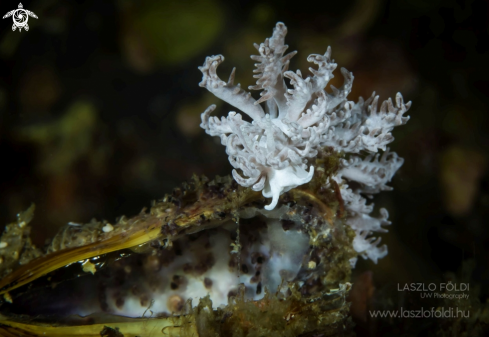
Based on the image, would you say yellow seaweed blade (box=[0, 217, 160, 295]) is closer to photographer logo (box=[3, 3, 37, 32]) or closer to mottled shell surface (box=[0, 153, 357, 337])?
mottled shell surface (box=[0, 153, 357, 337])

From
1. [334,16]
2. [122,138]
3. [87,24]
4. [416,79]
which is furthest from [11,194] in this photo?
[416,79]

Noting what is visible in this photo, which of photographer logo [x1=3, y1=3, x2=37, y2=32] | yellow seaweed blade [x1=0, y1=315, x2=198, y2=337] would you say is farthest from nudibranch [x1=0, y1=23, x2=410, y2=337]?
photographer logo [x1=3, y1=3, x2=37, y2=32]

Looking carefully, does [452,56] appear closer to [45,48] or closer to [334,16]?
[334,16]

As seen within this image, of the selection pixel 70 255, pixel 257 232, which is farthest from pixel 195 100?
pixel 70 255

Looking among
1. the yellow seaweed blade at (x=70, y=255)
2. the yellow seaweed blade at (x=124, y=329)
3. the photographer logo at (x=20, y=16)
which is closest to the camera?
the yellow seaweed blade at (x=124, y=329)

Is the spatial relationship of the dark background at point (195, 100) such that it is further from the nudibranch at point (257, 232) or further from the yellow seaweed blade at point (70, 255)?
the yellow seaweed blade at point (70, 255)

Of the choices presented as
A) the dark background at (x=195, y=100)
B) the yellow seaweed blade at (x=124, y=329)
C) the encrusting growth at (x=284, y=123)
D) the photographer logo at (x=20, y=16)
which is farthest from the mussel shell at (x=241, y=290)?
the photographer logo at (x=20, y=16)

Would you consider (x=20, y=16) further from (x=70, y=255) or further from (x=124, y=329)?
(x=124, y=329)
